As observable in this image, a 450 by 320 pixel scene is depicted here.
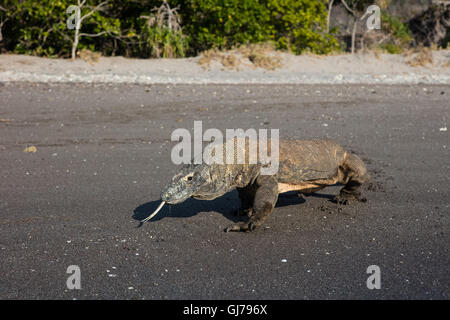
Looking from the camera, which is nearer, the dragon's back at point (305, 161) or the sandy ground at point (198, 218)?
the sandy ground at point (198, 218)

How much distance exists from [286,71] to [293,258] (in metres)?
11.0

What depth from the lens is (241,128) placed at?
31.4ft

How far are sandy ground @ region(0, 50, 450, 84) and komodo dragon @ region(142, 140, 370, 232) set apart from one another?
8.16m

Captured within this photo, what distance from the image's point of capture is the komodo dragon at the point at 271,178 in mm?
4801

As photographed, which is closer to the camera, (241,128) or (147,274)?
(147,274)

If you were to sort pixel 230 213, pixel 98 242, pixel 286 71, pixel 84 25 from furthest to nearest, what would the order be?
pixel 84 25
pixel 286 71
pixel 230 213
pixel 98 242

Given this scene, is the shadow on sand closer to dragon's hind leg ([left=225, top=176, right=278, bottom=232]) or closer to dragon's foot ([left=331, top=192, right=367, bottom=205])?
dragon's foot ([left=331, top=192, right=367, bottom=205])

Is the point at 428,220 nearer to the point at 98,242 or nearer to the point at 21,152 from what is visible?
the point at 98,242

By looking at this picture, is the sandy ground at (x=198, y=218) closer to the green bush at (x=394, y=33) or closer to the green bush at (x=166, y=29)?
the green bush at (x=166, y=29)

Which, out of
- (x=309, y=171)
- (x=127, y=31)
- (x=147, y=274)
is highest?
(x=127, y=31)

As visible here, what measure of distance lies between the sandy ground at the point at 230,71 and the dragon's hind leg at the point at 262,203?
8.70 metres

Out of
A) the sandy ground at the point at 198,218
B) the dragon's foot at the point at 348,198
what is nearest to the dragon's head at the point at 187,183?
the sandy ground at the point at 198,218

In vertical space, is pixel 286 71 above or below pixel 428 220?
above

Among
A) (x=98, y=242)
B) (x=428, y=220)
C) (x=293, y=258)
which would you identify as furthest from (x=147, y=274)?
(x=428, y=220)
